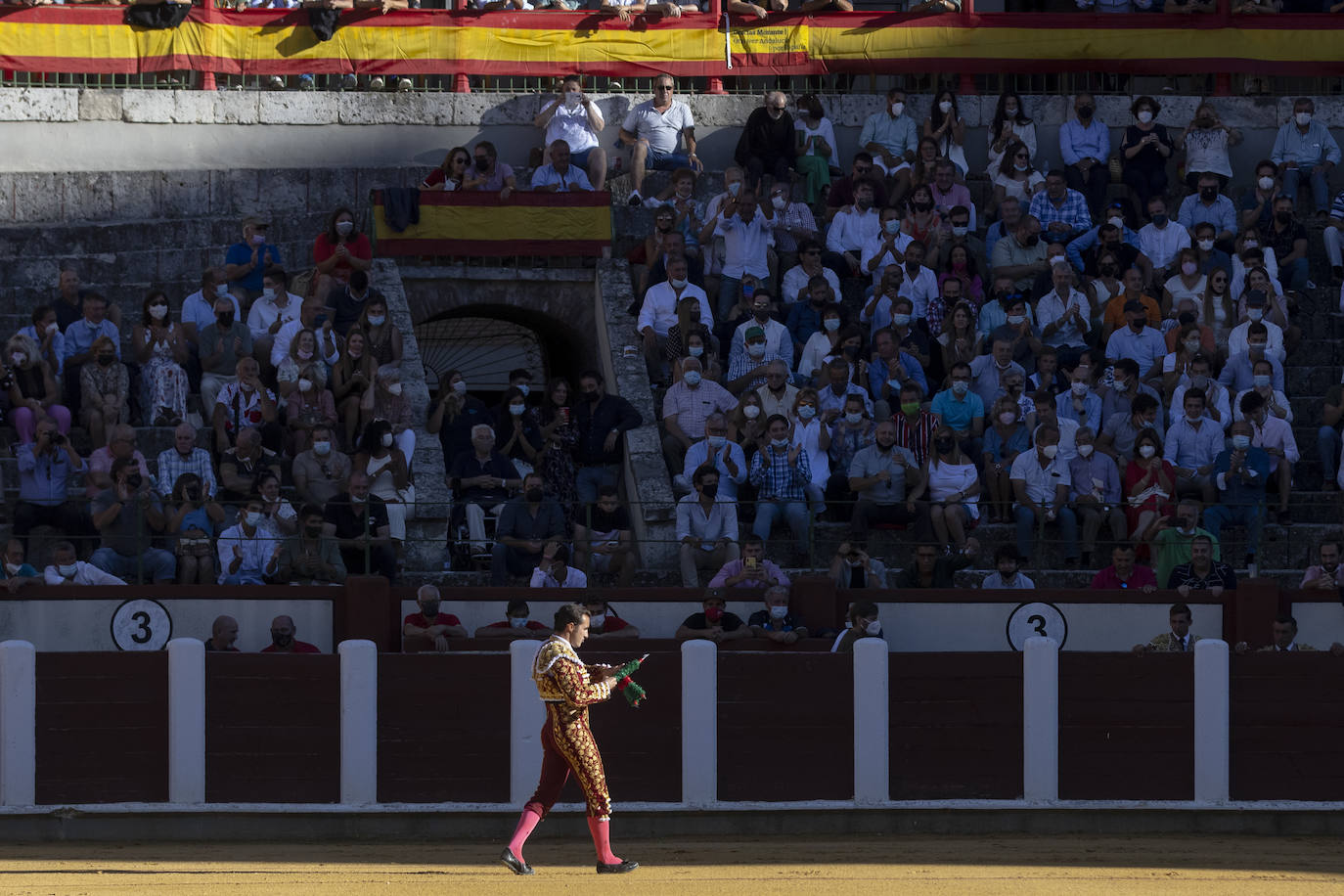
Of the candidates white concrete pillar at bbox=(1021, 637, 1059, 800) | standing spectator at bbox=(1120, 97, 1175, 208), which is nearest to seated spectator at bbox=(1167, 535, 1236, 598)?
white concrete pillar at bbox=(1021, 637, 1059, 800)

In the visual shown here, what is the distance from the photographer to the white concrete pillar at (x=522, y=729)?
1253 centimetres

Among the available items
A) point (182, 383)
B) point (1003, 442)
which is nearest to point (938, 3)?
point (1003, 442)

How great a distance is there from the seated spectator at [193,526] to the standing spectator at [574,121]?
19.3 ft

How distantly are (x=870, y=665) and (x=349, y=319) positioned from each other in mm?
5699

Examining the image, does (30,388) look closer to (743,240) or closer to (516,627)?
(516,627)

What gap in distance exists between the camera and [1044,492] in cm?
1514

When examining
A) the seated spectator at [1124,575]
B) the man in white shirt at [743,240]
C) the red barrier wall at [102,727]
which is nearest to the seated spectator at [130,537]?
the red barrier wall at [102,727]

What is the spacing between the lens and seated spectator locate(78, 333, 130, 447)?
604 inches

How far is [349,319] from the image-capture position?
16688 millimetres

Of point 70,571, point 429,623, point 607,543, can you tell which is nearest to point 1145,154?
point 607,543

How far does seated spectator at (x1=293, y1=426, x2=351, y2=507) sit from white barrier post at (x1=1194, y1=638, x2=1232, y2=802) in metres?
5.53

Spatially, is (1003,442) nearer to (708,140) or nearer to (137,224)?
→ (708,140)

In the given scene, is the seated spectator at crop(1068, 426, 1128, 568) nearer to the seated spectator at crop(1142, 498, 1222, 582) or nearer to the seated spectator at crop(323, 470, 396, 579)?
the seated spectator at crop(1142, 498, 1222, 582)

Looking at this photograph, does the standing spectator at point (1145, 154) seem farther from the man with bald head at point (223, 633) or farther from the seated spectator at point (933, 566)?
the man with bald head at point (223, 633)
